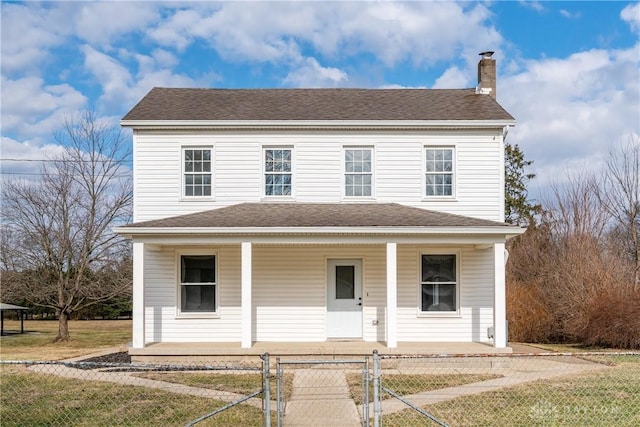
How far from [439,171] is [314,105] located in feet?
13.1

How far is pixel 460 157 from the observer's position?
16938mm

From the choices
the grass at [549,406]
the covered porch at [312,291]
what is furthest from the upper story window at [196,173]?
the grass at [549,406]

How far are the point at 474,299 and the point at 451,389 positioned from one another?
5755 mm

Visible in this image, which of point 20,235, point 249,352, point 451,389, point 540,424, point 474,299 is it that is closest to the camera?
point 540,424

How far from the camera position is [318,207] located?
653 inches

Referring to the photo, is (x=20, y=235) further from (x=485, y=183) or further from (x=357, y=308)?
(x=485, y=183)

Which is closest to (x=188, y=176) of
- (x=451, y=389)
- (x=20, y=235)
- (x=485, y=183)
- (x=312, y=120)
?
(x=312, y=120)

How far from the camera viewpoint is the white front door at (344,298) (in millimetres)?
16531

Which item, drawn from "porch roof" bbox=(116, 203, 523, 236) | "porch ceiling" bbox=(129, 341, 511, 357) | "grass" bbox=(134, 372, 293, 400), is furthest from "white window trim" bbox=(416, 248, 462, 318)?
"grass" bbox=(134, 372, 293, 400)

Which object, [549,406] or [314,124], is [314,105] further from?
[549,406]

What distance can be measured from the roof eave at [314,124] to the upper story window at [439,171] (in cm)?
71

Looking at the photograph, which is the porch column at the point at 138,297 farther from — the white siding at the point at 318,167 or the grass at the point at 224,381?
the white siding at the point at 318,167

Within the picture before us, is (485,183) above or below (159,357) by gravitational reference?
above

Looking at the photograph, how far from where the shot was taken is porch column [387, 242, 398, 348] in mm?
14609
